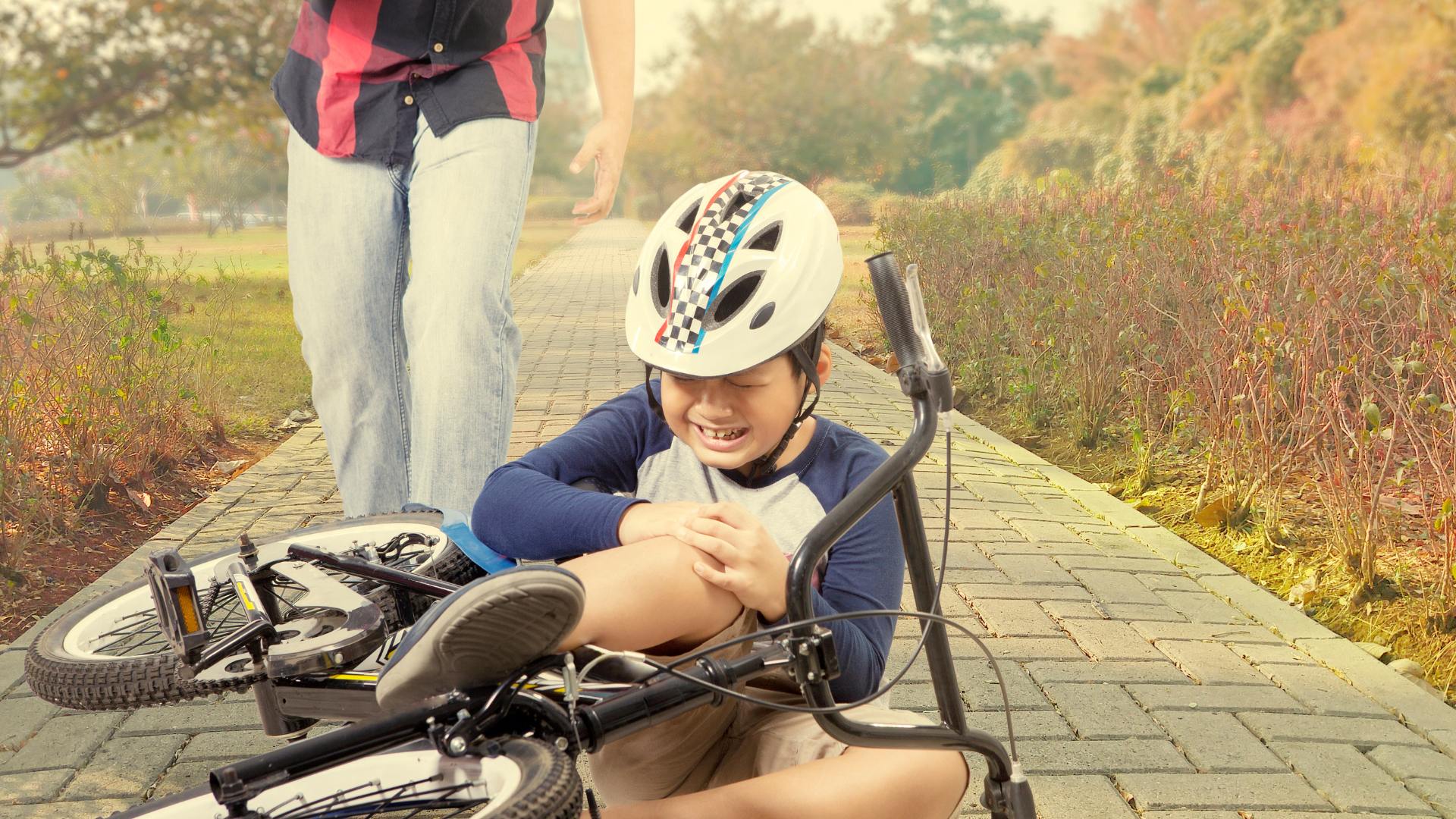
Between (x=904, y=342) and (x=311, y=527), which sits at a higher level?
(x=904, y=342)

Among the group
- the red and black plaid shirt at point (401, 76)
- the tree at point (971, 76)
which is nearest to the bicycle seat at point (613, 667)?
the red and black plaid shirt at point (401, 76)

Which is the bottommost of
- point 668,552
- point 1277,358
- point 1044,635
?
point 1044,635

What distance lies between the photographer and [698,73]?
2997cm

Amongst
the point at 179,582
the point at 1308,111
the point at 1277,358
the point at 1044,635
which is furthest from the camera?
the point at 1308,111

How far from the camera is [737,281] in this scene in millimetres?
2020

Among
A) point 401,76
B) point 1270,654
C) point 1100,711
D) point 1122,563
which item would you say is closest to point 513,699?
point 401,76

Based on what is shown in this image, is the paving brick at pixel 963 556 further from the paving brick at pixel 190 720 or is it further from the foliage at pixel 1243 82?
the foliage at pixel 1243 82

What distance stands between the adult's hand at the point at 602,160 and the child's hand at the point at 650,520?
1.51 metres

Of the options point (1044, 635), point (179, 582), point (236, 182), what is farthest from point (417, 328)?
point (236, 182)

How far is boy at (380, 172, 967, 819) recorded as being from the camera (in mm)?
1800

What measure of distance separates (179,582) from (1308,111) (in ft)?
90.0

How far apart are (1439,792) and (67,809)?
2974 mm

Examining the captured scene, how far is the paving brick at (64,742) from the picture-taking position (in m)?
2.88

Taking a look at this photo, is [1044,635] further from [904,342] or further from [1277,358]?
[904,342]
